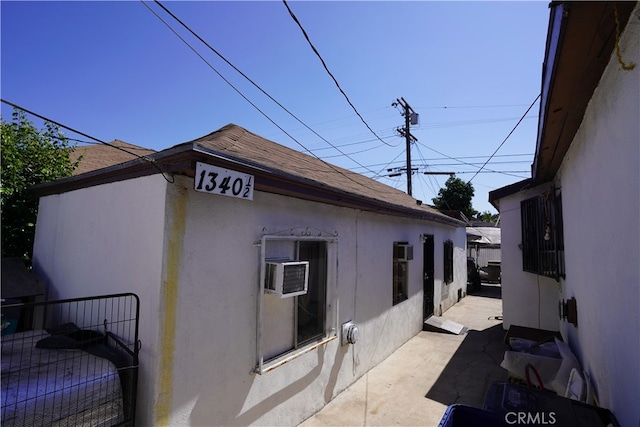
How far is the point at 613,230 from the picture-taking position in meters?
2.33

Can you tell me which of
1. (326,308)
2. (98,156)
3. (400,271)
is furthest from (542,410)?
(98,156)

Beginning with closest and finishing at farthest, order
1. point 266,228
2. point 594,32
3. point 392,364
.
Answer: point 594,32 → point 266,228 → point 392,364

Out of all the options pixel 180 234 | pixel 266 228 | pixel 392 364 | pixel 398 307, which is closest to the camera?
pixel 180 234

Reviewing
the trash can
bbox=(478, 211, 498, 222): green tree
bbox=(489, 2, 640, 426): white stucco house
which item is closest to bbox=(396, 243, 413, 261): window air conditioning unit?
bbox=(489, 2, 640, 426): white stucco house

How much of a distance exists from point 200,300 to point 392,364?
15.2ft

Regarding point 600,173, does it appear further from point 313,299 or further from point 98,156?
point 98,156

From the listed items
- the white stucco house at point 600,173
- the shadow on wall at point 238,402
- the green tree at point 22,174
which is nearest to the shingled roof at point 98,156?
the green tree at point 22,174

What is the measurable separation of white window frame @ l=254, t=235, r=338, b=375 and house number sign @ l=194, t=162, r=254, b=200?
2.35 feet

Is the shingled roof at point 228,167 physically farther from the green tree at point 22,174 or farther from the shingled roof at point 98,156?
the shingled roof at point 98,156

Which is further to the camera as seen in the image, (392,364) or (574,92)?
(392,364)

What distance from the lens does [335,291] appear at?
4.86 m

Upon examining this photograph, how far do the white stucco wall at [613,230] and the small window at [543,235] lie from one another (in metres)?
2.02

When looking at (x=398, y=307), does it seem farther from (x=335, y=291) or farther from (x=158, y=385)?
(x=158, y=385)

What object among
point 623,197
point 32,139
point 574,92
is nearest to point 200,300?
point 623,197
